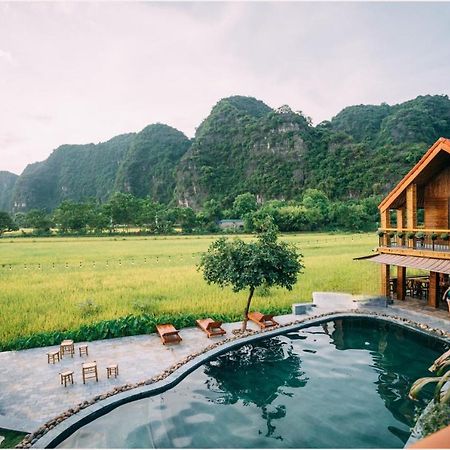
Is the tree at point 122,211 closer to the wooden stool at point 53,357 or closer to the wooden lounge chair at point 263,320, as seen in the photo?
the wooden lounge chair at point 263,320

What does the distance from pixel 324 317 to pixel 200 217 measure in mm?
57987

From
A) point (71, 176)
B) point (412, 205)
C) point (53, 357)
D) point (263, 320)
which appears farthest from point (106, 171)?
point (53, 357)

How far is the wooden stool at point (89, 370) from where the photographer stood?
27.2 feet

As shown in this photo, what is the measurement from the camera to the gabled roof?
12.0 meters

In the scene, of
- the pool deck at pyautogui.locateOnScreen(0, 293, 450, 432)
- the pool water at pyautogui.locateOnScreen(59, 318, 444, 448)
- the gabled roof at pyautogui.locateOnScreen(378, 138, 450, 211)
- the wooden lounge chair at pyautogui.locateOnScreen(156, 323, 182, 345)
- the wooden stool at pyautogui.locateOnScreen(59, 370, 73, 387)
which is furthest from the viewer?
the gabled roof at pyautogui.locateOnScreen(378, 138, 450, 211)

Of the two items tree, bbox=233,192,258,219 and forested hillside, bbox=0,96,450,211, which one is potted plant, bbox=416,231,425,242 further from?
tree, bbox=233,192,258,219

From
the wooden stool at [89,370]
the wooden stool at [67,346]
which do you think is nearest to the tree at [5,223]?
the wooden stool at [67,346]

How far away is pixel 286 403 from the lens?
25.2ft

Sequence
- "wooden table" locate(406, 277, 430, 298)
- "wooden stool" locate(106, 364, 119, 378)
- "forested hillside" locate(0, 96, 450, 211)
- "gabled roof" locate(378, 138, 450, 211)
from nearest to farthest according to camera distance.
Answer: "wooden stool" locate(106, 364, 119, 378) < "gabled roof" locate(378, 138, 450, 211) < "wooden table" locate(406, 277, 430, 298) < "forested hillside" locate(0, 96, 450, 211)

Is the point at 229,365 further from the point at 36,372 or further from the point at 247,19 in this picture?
the point at 247,19

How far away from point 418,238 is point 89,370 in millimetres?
11263

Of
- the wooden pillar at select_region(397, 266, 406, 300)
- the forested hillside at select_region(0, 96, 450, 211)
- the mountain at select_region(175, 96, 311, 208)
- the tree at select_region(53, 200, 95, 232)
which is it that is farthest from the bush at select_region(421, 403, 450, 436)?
the mountain at select_region(175, 96, 311, 208)

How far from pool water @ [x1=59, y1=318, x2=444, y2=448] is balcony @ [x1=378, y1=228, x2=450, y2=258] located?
332 cm

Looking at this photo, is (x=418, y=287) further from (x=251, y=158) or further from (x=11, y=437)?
(x=251, y=158)
